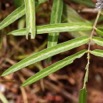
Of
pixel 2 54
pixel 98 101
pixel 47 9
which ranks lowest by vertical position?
pixel 98 101

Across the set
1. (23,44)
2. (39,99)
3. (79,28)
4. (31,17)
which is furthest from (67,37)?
(31,17)

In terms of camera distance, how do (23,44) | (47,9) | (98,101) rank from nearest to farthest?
(47,9)
(23,44)
(98,101)

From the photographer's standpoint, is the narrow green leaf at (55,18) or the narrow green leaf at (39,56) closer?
the narrow green leaf at (39,56)

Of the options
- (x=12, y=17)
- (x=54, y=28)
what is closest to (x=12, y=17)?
(x=12, y=17)

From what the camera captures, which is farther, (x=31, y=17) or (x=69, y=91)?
(x=69, y=91)

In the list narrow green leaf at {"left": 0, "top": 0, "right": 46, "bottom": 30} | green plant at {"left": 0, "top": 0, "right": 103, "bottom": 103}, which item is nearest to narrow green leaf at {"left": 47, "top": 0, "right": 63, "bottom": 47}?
green plant at {"left": 0, "top": 0, "right": 103, "bottom": 103}

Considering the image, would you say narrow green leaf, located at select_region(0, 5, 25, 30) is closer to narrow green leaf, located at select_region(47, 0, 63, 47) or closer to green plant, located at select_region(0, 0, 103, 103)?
green plant, located at select_region(0, 0, 103, 103)

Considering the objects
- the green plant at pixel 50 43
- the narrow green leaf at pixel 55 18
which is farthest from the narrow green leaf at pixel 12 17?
the narrow green leaf at pixel 55 18

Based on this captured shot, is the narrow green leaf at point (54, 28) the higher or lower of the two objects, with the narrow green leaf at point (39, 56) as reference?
higher

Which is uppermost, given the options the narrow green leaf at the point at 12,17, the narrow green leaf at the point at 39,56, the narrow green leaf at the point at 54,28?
the narrow green leaf at the point at 12,17

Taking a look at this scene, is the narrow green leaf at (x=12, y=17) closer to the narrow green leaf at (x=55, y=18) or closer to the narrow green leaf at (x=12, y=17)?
the narrow green leaf at (x=12, y=17)

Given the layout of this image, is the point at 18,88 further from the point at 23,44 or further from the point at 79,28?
the point at 79,28
